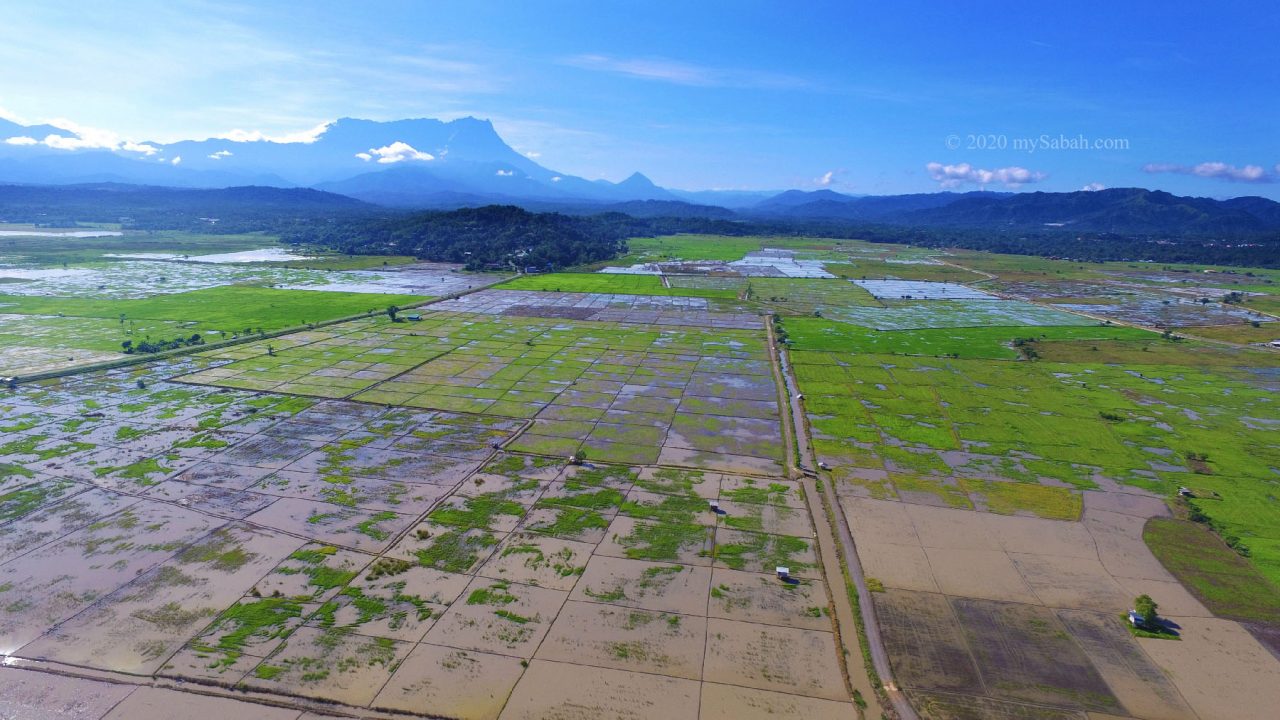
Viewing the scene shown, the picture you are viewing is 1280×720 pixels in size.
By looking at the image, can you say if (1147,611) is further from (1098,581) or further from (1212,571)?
(1212,571)

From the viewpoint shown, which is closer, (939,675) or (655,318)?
(939,675)

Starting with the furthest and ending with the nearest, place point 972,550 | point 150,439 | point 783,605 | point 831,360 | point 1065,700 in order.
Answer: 1. point 831,360
2. point 150,439
3. point 972,550
4. point 783,605
5. point 1065,700

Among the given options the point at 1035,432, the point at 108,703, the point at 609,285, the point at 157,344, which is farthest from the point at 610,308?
the point at 108,703

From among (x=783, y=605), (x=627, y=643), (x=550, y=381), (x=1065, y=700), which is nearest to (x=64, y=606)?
(x=627, y=643)

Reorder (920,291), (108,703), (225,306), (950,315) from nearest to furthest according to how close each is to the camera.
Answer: (108,703) → (225,306) → (950,315) → (920,291)

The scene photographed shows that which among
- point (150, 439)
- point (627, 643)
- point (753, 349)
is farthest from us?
point (753, 349)

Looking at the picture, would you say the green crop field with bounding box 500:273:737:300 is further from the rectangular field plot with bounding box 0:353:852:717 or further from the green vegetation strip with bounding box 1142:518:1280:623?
the green vegetation strip with bounding box 1142:518:1280:623

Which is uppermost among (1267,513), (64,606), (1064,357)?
(1064,357)

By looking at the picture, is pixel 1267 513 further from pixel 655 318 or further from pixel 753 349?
pixel 655 318

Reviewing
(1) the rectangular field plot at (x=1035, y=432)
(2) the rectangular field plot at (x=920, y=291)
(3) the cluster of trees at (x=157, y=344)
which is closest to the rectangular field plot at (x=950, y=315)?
(2) the rectangular field plot at (x=920, y=291)
